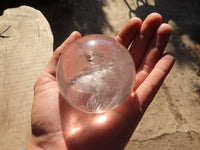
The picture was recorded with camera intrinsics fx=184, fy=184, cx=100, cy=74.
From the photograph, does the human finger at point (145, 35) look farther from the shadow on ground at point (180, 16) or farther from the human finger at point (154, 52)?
the shadow on ground at point (180, 16)

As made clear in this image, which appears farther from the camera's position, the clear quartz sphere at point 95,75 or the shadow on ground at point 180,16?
the shadow on ground at point 180,16

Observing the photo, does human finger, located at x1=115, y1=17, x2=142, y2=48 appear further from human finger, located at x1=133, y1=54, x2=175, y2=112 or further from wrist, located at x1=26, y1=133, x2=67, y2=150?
wrist, located at x1=26, y1=133, x2=67, y2=150

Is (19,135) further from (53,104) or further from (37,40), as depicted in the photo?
(37,40)

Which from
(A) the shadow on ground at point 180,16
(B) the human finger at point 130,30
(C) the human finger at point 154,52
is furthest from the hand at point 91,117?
(A) the shadow on ground at point 180,16

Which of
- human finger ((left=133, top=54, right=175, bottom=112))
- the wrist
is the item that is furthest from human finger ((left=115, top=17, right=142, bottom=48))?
the wrist

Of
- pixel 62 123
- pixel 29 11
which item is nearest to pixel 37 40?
pixel 29 11

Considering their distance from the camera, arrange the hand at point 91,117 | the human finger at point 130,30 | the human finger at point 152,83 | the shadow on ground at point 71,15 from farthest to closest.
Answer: the shadow on ground at point 71,15, the human finger at point 130,30, the human finger at point 152,83, the hand at point 91,117
